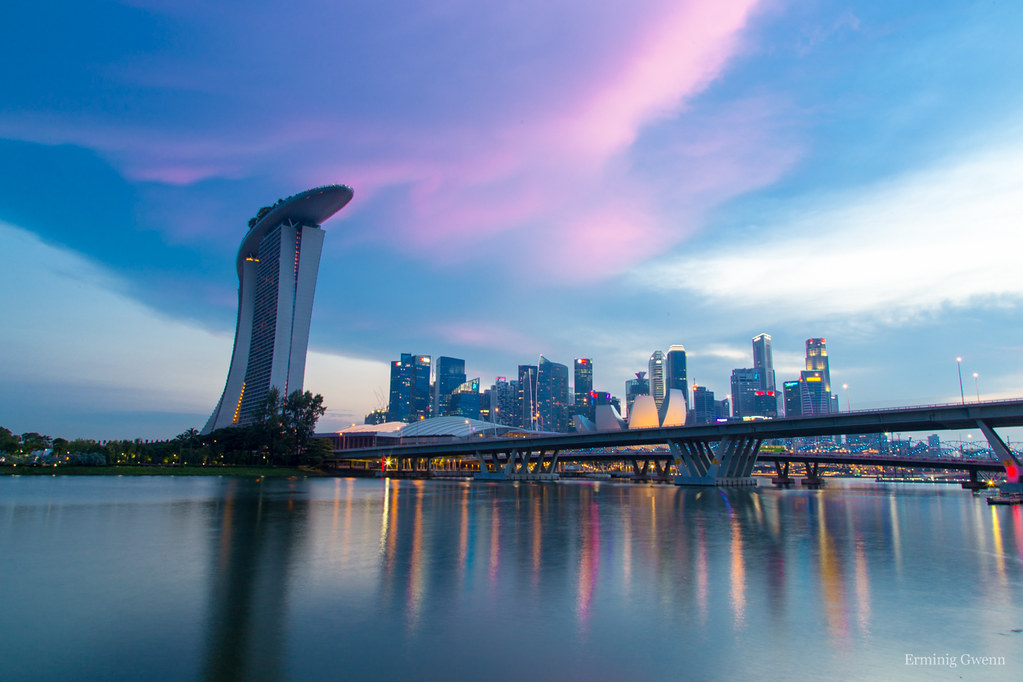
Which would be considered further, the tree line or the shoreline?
the tree line

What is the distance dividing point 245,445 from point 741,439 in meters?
119

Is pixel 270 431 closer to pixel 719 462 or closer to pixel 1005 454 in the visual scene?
pixel 719 462

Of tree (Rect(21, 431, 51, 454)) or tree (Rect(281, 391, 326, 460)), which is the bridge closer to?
tree (Rect(281, 391, 326, 460))

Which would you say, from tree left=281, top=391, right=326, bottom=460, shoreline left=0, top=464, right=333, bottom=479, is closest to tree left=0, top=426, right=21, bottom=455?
shoreline left=0, top=464, right=333, bottom=479

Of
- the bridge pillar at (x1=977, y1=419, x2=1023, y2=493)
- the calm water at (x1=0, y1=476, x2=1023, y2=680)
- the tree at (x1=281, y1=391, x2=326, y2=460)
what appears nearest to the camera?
the calm water at (x1=0, y1=476, x2=1023, y2=680)

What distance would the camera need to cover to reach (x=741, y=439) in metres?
114

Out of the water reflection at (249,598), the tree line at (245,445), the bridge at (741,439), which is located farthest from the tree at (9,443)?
the water reflection at (249,598)

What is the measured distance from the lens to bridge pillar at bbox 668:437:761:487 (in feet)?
380

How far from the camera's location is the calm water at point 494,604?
39.8 ft

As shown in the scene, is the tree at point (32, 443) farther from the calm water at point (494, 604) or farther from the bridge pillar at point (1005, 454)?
the bridge pillar at point (1005, 454)

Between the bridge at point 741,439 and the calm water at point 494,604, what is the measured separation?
5887 cm

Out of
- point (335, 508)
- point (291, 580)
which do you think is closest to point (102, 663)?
point (291, 580)

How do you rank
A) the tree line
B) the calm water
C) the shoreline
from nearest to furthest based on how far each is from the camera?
the calm water < the shoreline < the tree line

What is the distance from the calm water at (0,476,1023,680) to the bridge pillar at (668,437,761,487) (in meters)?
82.0
